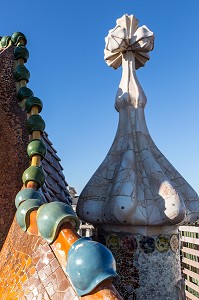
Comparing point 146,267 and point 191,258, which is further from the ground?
point 146,267

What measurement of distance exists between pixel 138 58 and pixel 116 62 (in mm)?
235

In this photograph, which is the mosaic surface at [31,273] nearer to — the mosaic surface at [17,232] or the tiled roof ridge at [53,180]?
the mosaic surface at [17,232]

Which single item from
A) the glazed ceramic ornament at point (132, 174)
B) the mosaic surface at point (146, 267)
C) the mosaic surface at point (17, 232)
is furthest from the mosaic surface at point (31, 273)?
the mosaic surface at point (146, 267)

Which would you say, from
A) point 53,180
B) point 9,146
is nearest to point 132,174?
point 53,180

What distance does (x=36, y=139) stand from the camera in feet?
7.07

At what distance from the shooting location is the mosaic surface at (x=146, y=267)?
2.57 metres

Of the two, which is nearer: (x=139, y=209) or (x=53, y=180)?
(x=139, y=209)

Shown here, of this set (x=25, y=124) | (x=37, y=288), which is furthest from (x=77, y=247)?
(x=25, y=124)

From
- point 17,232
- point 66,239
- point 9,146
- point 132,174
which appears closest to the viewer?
point 66,239

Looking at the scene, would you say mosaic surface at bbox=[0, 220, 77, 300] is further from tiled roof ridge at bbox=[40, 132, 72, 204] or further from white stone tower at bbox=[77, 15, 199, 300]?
white stone tower at bbox=[77, 15, 199, 300]

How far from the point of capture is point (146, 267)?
102 inches

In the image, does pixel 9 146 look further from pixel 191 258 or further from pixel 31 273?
pixel 191 258

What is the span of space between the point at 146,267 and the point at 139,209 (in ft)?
1.54

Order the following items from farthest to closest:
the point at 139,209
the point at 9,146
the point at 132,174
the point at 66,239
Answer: the point at 132,174
the point at 139,209
the point at 9,146
the point at 66,239
